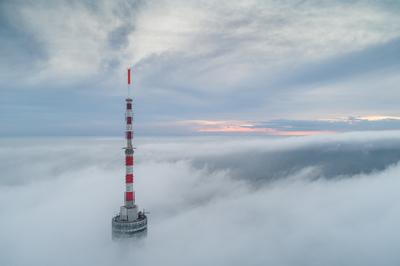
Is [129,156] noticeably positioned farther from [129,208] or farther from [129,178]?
[129,208]

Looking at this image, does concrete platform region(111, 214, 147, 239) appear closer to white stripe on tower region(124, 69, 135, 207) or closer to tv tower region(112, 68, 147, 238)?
tv tower region(112, 68, 147, 238)

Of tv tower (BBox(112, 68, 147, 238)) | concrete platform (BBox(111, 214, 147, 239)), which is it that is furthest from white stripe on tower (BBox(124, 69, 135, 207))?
concrete platform (BBox(111, 214, 147, 239))

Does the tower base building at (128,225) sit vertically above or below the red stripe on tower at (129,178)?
below

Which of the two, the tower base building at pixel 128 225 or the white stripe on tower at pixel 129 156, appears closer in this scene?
the white stripe on tower at pixel 129 156

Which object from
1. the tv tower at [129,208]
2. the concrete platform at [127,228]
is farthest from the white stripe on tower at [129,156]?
the concrete platform at [127,228]

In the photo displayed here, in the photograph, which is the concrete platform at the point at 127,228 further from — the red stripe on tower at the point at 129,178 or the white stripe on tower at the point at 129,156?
the red stripe on tower at the point at 129,178

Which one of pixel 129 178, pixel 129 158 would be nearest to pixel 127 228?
pixel 129 178

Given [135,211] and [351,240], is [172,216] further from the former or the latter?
[351,240]

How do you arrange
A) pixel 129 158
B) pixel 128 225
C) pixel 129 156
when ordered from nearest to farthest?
pixel 128 225 → pixel 129 156 → pixel 129 158

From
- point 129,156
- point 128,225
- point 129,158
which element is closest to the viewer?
point 128,225

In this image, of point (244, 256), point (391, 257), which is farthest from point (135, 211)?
point (391, 257)

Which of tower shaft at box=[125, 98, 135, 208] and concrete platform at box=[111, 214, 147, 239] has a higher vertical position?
tower shaft at box=[125, 98, 135, 208]
